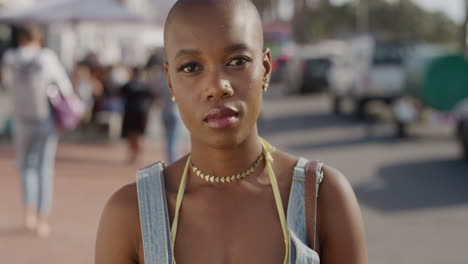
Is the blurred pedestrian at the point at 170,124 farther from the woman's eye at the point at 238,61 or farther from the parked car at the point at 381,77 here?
the parked car at the point at 381,77

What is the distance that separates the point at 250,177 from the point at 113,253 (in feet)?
1.18

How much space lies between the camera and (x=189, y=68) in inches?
67.4

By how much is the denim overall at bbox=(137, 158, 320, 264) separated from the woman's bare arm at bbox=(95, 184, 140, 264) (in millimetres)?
32

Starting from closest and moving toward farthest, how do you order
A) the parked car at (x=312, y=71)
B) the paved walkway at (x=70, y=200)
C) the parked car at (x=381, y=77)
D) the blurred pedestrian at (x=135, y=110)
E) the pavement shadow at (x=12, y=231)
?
1. the paved walkway at (x=70, y=200)
2. the pavement shadow at (x=12, y=231)
3. the blurred pedestrian at (x=135, y=110)
4. the parked car at (x=381, y=77)
5. the parked car at (x=312, y=71)

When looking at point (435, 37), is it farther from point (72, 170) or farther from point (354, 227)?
point (354, 227)

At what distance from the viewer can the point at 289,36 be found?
55.9 m

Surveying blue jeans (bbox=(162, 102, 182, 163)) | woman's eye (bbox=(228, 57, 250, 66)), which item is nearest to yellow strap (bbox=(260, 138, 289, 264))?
woman's eye (bbox=(228, 57, 250, 66))

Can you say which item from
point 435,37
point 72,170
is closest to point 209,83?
point 72,170

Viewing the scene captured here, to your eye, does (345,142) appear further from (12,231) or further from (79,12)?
(12,231)

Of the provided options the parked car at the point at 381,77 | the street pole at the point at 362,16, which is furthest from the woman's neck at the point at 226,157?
the street pole at the point at 362,16

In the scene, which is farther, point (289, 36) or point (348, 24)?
point (348, 24)

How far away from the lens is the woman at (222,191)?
1678 mm

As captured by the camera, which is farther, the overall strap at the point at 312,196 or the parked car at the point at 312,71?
the parked car at the point at 312,71

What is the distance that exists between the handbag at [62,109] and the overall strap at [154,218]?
5.38 meters
